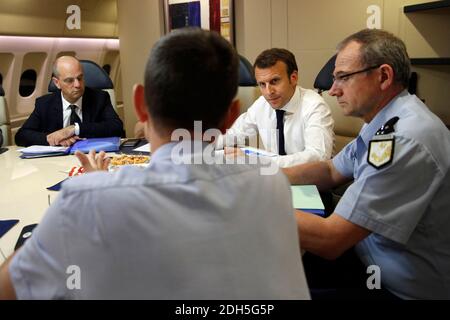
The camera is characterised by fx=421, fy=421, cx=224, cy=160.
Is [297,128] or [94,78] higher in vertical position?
[94,78]

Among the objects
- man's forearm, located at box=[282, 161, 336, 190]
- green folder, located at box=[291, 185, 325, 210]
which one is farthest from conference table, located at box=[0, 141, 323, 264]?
man's forearm, located at box=[282, 161, 336, 190]

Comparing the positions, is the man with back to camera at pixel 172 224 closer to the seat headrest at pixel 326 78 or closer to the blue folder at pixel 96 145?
the blue folder at pixel 96 145

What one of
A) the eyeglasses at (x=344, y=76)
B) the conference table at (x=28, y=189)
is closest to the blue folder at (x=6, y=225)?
the conference table at (x=28, y=189)

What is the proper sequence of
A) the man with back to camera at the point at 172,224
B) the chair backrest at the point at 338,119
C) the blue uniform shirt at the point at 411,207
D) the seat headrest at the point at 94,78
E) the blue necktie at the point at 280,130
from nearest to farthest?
the man with back to camera at the point at 172,224
the blue uniform shirt at the point at 411,207
the blue necktie at the point at 280,130
the chair backrest at the point at 338,119
the seat headrest at the point at 94,78

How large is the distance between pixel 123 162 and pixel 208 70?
4.99 ft

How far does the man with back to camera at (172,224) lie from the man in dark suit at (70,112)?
7.21ft

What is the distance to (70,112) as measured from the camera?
314 cm

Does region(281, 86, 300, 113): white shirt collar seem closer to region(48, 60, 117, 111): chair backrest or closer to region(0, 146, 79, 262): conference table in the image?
region(0, 146, 79, 262): conference table

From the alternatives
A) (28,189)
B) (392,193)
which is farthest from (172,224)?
(28,189)

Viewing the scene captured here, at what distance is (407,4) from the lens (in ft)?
10.2

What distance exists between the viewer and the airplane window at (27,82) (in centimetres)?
484

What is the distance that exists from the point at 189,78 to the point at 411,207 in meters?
0.87

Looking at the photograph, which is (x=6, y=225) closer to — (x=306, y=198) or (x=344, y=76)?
(x=306, y=198)
